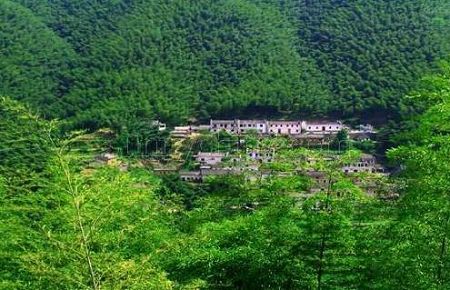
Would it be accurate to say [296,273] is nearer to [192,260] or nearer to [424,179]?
[192,260]

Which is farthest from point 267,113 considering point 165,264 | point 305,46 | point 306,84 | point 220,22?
point 165,264

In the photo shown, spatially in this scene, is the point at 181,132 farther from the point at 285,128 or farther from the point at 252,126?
the point at 285,128

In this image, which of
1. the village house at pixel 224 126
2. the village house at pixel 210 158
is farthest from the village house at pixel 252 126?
the village house at pixel 210 158

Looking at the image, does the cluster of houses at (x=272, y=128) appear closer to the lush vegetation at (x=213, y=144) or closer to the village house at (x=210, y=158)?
the lush vegetation at (x=213, y=144)

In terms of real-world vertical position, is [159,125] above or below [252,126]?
above

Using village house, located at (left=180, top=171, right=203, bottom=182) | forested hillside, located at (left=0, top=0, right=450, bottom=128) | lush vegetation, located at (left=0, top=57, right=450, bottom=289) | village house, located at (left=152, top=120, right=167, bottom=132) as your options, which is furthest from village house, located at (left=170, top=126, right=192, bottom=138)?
lush vegetation, located at (left=0, top=57, right=450, bottom=289)

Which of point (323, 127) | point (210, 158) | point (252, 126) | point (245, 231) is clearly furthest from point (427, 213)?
point (252, 126)
